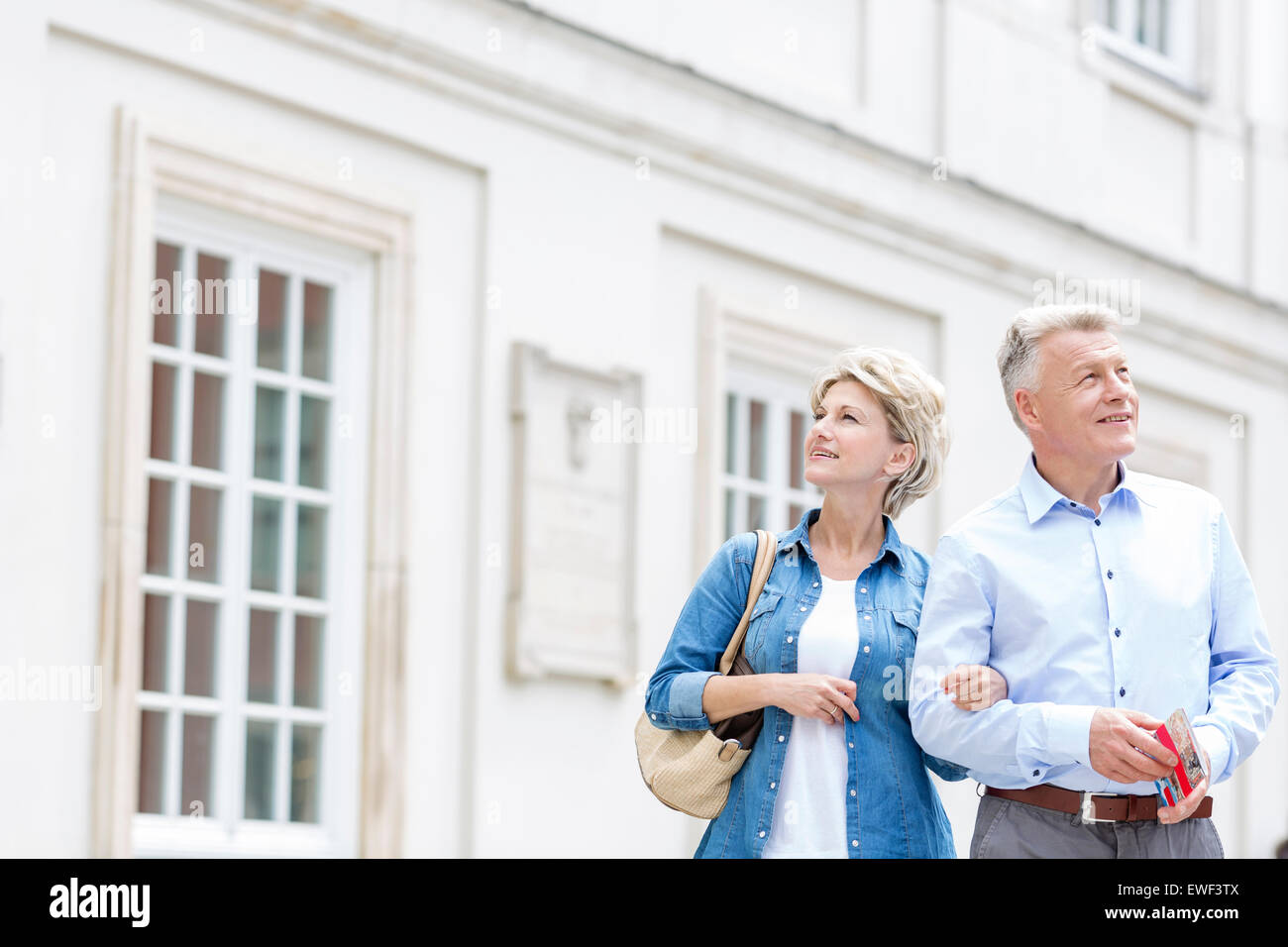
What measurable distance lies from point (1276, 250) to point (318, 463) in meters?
8.36

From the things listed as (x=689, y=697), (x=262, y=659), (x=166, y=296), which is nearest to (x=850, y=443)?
(x=689, y=697)

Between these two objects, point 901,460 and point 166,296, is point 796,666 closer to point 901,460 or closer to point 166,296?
point 901,460

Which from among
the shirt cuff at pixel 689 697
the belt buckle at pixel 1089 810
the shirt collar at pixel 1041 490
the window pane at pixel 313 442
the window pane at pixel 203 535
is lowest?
the belt buckle at pixel 1089 810

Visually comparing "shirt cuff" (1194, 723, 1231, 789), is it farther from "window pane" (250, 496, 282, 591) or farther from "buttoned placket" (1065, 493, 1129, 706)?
"window pane" (250, 496, 282, 591)

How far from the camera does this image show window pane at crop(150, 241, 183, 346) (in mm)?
8711

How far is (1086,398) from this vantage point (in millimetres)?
3951

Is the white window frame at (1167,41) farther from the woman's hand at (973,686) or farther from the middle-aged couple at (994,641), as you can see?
the woman's hand at (973,686)

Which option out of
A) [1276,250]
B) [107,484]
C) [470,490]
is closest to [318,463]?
[470,490]

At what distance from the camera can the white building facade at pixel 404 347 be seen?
8.21 metres

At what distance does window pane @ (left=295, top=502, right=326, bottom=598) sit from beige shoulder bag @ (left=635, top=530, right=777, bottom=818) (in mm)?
5280

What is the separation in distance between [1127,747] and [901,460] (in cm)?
88

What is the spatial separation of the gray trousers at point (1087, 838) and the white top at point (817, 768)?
1.02ft

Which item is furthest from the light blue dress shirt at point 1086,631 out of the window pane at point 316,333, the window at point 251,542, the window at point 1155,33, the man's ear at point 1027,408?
the window at point 1155,33

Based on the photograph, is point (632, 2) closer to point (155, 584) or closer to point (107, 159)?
point (107, 159)
